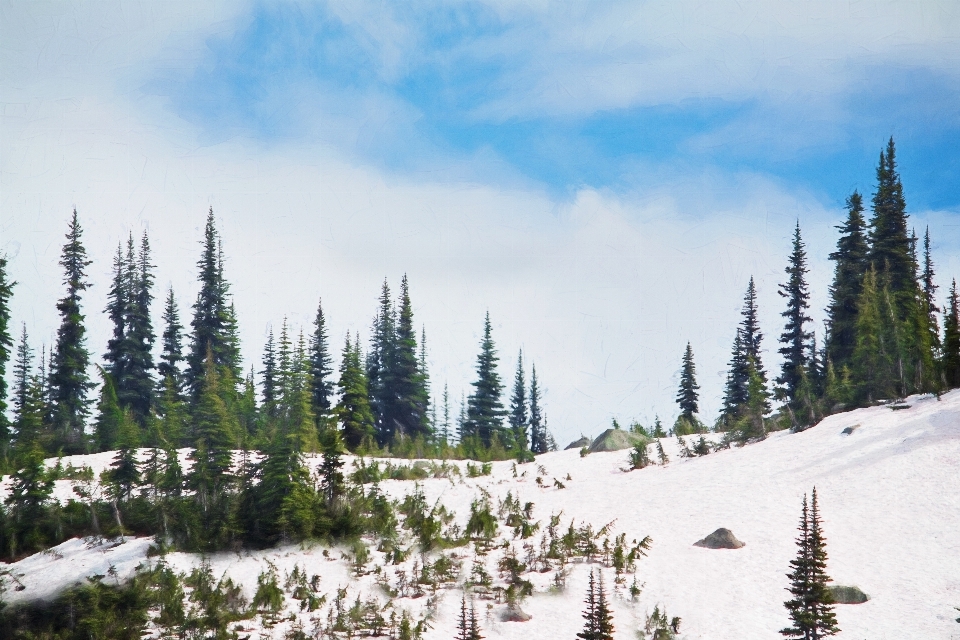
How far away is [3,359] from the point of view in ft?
123

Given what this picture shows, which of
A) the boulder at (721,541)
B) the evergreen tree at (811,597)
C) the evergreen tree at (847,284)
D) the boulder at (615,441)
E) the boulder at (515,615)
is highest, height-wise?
the evergreen tree at (847,284)

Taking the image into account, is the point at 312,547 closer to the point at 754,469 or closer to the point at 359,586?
the point at 359,586

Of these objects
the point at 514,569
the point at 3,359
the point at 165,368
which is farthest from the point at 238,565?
the point at 165,368

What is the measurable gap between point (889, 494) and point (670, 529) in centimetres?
684

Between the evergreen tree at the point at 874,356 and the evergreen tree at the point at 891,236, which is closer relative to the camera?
the evergreen tree at the point at 874,356

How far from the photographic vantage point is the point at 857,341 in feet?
125

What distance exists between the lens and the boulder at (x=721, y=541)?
65.6 ft

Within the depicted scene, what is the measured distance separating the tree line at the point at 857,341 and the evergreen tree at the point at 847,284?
0.22ft

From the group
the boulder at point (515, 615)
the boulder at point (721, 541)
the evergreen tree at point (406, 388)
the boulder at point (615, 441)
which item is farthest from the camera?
the evergreen tree at point (406, 388)

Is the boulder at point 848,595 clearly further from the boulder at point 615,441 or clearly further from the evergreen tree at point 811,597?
the boulder at point 615,441

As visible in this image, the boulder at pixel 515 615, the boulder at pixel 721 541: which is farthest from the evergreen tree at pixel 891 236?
the boulder at pixel 515 615

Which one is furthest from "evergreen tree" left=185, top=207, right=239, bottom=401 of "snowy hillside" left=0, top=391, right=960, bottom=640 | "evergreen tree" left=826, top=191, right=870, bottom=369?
"evergreen tree" left=826, top=191, right=870, bottom=369

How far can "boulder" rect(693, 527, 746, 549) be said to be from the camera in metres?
20.0

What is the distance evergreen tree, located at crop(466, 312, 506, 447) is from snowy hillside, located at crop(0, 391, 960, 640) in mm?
25668
